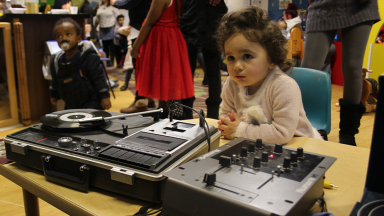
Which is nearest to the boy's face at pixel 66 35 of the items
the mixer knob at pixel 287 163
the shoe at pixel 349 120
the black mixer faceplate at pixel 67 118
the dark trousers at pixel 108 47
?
the black mixer faceplate at pixel 67 118

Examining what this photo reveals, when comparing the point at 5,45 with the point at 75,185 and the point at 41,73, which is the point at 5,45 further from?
the point at 75,185

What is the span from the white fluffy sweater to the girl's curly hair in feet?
0.21

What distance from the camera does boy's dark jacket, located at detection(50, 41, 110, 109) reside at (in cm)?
228

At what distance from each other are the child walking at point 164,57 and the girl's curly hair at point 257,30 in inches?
43.5

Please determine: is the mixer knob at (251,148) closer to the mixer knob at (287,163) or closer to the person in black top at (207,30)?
the mixer knob at (287,163)

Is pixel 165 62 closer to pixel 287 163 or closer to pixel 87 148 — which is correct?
pixel 87 148

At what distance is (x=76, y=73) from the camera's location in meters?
2.28

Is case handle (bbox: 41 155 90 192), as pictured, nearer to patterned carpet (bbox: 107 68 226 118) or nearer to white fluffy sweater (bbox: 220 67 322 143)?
white fluffy sweater (bbox: 220 67 322 143)

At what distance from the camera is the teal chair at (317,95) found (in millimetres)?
1299

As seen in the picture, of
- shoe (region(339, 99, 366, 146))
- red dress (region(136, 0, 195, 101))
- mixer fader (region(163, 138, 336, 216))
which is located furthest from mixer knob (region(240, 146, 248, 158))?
red dress (region(136, 0, 195, 101))

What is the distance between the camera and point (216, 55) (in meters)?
2.14

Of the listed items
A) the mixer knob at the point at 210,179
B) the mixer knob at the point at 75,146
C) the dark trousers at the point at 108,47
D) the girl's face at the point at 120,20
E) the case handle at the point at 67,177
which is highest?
the girl's face at the point at 120,20

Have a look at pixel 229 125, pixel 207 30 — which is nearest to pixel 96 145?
pixel 229 125

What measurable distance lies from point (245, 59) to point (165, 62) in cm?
123
